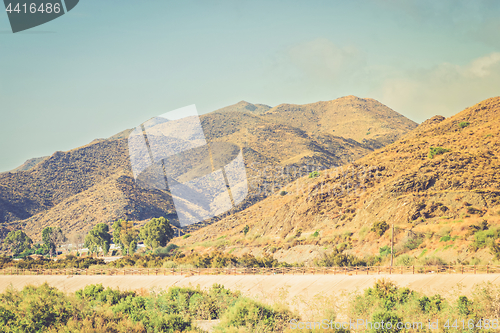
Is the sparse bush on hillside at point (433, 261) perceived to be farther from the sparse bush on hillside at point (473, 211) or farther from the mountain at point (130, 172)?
the mountain at point (130, 172)

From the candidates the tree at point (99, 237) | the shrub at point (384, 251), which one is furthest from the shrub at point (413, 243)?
the tree at point (99, 237)

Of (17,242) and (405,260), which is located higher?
(17,242)

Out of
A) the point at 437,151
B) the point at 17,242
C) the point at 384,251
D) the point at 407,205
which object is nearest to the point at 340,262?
the point at 384,251

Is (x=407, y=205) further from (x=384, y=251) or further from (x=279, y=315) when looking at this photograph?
(x=279, y=315)

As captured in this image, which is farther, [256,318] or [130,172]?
[130,172]

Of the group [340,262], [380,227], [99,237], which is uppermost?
[99,237]

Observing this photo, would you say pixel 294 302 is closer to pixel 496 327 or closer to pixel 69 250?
pixel 496 327
